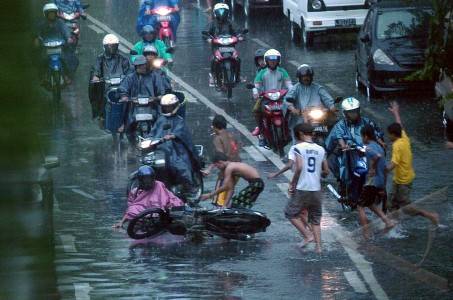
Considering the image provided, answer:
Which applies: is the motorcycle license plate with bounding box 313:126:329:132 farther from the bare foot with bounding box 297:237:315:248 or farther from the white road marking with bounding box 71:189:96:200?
the bare foot with bounding box 297:237:315:248

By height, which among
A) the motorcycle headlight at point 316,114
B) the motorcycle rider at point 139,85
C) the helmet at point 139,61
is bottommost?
the motorcycle rider at point 139,85

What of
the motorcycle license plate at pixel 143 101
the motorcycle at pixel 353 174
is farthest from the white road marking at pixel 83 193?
the motorcycle at pixel 353 174

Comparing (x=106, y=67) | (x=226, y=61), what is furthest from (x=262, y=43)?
(x=106, y=67)

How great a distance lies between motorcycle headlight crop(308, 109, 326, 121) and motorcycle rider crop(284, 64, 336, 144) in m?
0.12

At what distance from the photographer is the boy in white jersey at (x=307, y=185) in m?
11.7

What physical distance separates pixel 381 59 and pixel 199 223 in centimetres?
1063

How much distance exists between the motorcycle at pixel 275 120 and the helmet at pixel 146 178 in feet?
15.9

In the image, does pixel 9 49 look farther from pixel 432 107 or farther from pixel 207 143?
pixel 432 107

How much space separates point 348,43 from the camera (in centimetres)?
2938

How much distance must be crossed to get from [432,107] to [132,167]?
6.60 m

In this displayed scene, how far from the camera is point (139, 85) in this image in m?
17.6

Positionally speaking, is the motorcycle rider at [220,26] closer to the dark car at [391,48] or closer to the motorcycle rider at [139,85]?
the dark car at [391,48]

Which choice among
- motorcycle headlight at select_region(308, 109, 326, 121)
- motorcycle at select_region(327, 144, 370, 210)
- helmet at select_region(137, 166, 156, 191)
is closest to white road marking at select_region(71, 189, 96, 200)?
helmet at select_region(137, 166, 156, 191)

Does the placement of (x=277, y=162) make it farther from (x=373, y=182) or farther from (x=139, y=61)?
(x=373, y=182)
